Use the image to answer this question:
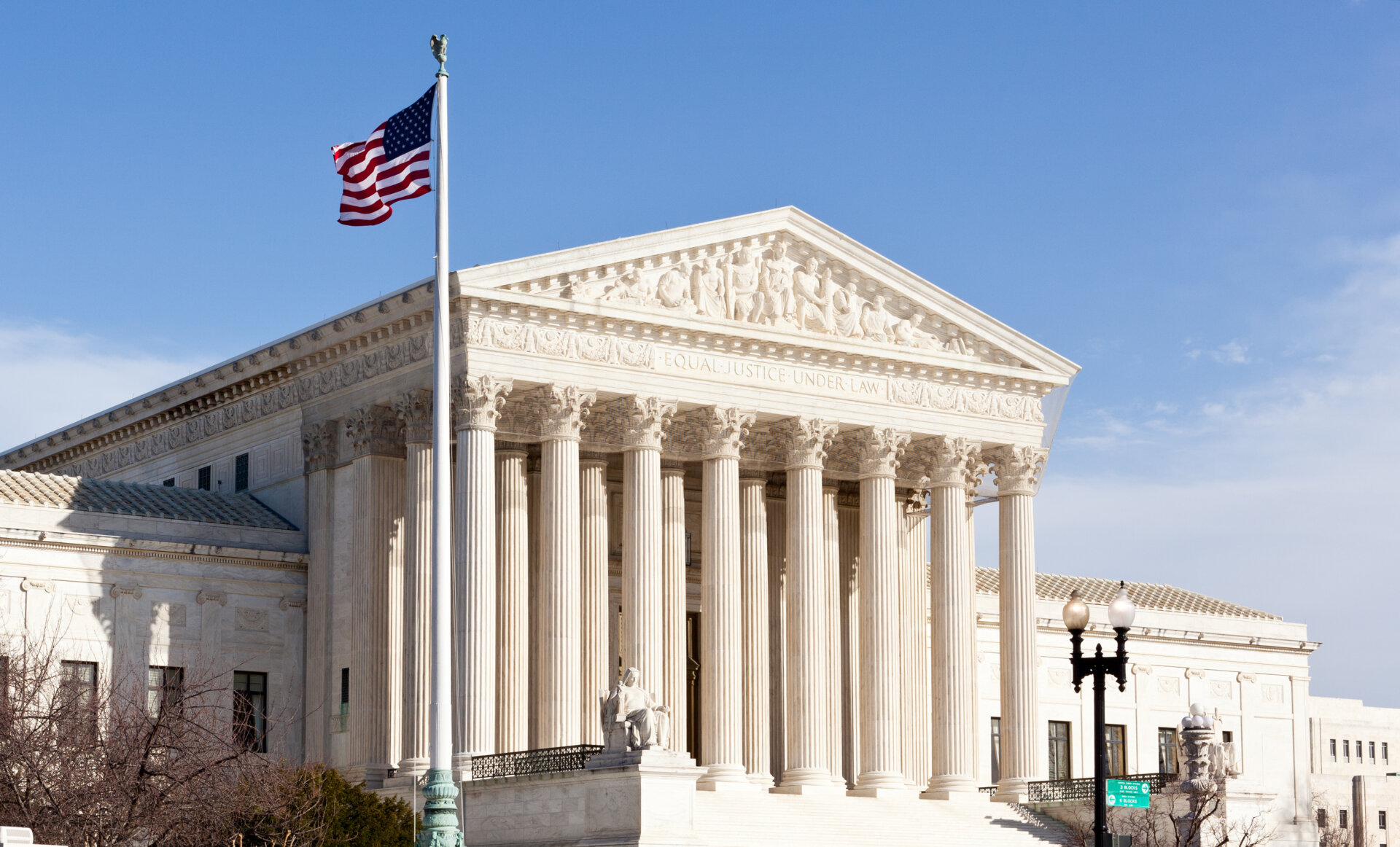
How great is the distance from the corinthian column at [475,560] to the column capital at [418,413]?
1.50m

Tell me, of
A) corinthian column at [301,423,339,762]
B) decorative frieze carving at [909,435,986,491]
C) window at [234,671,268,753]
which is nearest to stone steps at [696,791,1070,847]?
decorative frieze carving at [909,435,986,491]

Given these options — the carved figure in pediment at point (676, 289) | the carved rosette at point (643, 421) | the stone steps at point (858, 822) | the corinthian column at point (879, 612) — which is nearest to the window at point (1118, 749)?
the stone steps at point (858, 822)

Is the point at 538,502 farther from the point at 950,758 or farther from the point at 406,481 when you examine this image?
the point at 950,758

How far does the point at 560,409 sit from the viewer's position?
53.9m

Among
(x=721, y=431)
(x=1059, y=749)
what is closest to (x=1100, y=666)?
(x=721, y=431)

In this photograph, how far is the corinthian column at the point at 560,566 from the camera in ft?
175

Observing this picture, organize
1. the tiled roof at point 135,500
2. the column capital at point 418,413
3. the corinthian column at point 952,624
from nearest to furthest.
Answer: the column capital at point 418,413, the tiled roof at point 135,500, the corinthian column at point 952,624

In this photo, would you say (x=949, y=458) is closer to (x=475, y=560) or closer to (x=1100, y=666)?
(x=475, y=560)

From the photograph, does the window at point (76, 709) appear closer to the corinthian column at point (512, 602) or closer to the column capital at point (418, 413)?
the corinthian column at point (512, 602)

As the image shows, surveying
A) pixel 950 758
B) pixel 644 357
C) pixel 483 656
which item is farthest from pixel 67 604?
pixel 950 758

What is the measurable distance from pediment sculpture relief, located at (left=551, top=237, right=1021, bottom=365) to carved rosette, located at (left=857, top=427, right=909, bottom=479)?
2564 mm

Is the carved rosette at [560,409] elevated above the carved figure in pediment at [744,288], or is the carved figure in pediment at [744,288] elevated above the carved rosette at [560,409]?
the carved figure in pediment at [744,288]

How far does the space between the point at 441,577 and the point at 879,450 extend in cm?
2629

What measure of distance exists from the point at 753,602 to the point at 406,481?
10842 mm
